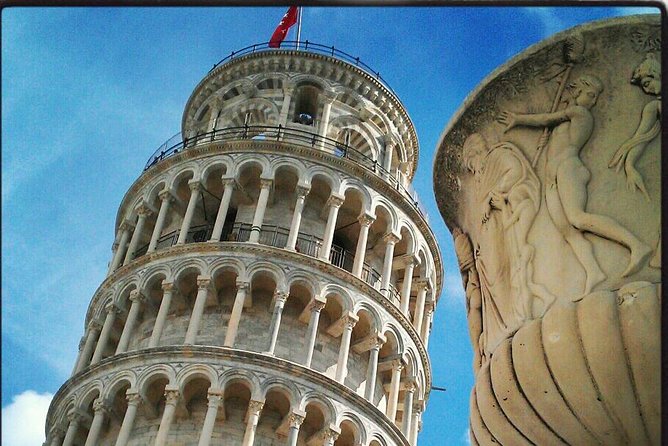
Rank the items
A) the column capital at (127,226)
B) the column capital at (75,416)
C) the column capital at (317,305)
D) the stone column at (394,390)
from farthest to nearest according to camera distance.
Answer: the column capital at (127,226) → the stone column at (394,390) → the column capital at (317,305) → the column capital at (75,416)

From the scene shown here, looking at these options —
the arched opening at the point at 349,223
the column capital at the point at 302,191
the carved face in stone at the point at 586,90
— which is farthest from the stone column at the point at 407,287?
the carved face in stone at the point at 586,90

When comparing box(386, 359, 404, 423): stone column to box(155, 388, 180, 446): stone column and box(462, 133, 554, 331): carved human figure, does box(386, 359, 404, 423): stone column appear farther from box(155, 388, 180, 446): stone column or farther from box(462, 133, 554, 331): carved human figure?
box(462, 133, 554, 331): carved human figure

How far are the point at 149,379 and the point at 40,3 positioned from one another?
22566mm

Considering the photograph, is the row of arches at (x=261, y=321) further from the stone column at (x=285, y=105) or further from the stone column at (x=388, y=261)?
the stone column at (x=285, y=105)

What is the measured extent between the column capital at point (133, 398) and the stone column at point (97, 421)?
80 cm

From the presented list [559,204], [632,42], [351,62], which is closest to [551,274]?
[559,204]

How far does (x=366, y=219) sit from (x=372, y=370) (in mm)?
5352

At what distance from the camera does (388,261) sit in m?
32.6

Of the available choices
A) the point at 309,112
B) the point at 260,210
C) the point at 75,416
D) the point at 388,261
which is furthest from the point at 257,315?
the point at 309,112

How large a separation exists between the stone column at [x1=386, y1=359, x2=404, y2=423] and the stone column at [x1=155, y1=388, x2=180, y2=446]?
6442mm

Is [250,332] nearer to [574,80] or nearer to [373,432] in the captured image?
[373,432]

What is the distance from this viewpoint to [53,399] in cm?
2961

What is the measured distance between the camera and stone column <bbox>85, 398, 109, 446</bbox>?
88.9 feet

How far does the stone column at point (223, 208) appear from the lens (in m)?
30.8
